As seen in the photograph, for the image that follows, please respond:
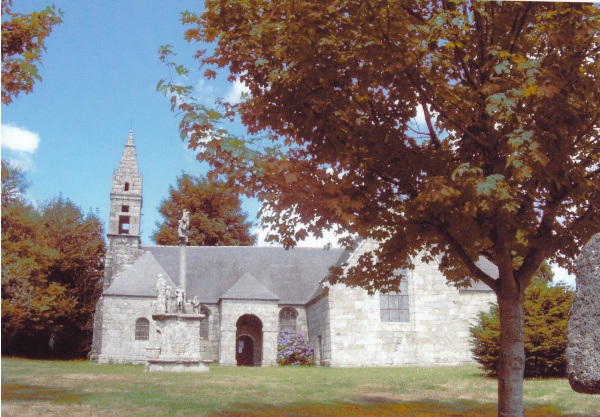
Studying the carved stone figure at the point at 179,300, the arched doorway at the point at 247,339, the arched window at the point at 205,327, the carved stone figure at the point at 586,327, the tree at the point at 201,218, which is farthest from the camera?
the tree at the point at 201,218

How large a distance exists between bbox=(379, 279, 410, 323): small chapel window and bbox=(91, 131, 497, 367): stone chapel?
4 centimetres

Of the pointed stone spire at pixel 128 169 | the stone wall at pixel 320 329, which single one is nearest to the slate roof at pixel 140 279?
the pointed stone spire at pixel 128 169

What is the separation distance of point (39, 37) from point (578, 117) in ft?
19.7

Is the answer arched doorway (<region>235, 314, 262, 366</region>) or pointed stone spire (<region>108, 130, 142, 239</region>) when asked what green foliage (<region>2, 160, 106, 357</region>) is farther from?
arched doorway (<region>235, 314, 262, 366</region>)

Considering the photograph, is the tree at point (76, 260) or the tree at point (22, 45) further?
the tree at point (76, 260)

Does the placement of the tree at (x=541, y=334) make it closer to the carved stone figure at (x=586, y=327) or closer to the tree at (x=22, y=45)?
the carved stone figure at (x=586, y=327)

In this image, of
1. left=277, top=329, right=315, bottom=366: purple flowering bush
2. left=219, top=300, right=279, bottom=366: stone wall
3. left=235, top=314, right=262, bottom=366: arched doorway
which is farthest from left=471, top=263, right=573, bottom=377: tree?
left=235, top=314, right=262, bottom=366: arched doorway

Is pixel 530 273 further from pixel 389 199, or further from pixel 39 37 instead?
pixel 39 37

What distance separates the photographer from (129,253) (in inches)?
1187

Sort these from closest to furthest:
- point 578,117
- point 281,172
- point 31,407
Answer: point 578,117 < point 281,172 < point 31,407

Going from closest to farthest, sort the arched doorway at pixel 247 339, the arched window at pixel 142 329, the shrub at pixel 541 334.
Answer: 1. the shrub at pixel 541 334
2. the arched window at pixel 142 329
3. the arched doorway at pixel 247 339

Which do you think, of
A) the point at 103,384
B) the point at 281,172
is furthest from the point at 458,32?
the point at 103,384

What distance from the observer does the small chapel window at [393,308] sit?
75.1 ft

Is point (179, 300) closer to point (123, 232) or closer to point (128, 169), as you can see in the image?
point (128, 169)
